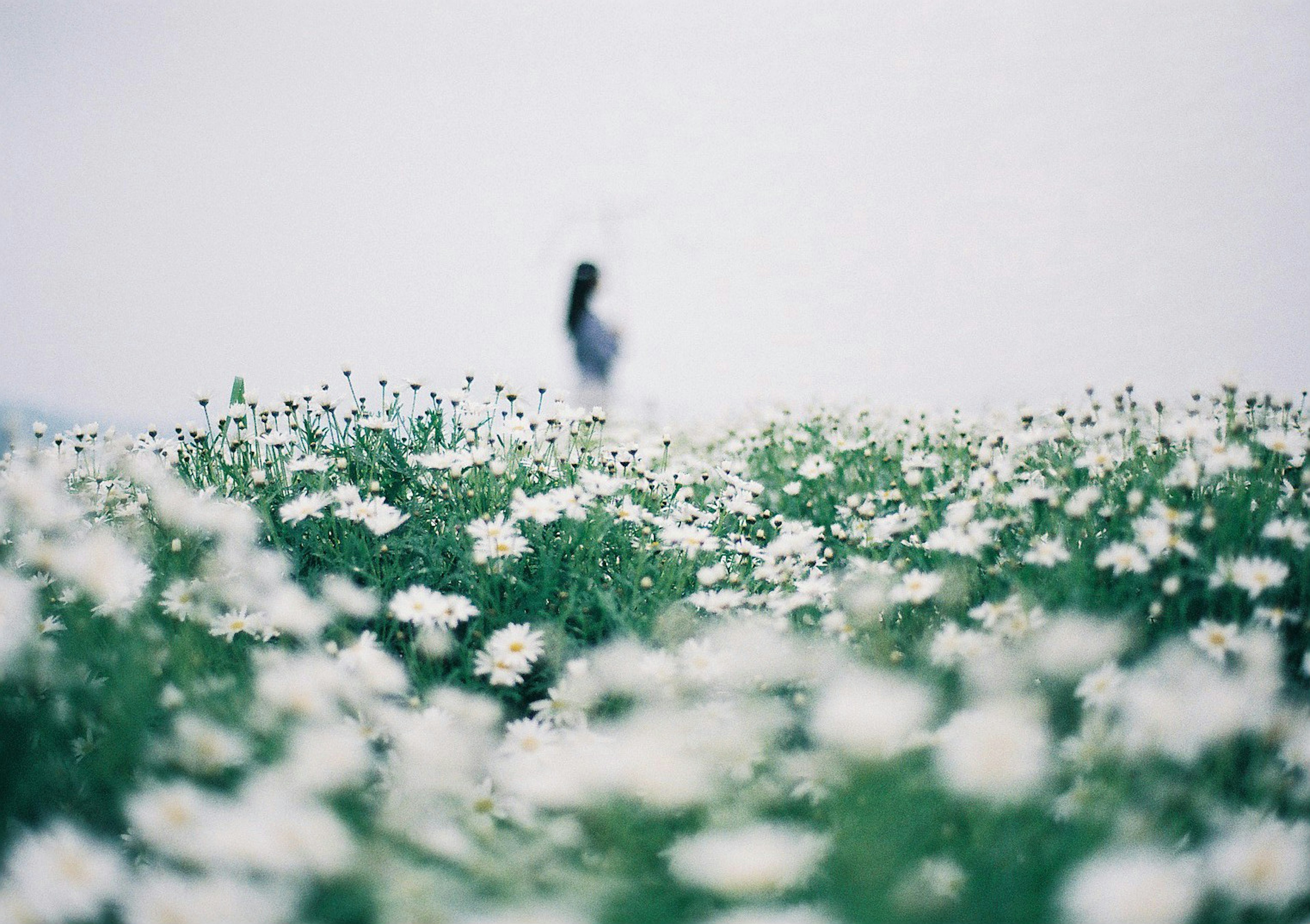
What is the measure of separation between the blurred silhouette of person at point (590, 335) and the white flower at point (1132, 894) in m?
7.32

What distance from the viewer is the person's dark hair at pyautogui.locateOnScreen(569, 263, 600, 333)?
27.9ft

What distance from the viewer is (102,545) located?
83.3 inches

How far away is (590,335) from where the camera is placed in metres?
8.49

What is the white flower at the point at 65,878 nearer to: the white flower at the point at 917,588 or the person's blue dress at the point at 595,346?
the white flower at the point at 917,588

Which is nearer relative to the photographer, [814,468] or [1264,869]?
[1264,869]

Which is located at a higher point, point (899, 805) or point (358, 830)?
point (899, 805)

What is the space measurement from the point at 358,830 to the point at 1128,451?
2877 mm

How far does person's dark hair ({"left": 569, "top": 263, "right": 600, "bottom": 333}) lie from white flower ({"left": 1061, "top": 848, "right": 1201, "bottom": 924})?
7.61 metres

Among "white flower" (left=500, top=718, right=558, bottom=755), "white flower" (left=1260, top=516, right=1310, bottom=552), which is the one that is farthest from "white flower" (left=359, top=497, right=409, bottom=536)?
"white flower" (left=1260, top=516, right=1310, bottom=552)

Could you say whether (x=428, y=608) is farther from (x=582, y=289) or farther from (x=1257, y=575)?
A: (x=582, y=289)

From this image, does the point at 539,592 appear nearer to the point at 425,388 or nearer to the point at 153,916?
the point at 425,388


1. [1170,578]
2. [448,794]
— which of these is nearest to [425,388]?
[448,794]

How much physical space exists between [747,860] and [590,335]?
737cm

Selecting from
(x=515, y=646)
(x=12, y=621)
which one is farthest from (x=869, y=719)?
(x=12, y=621)
